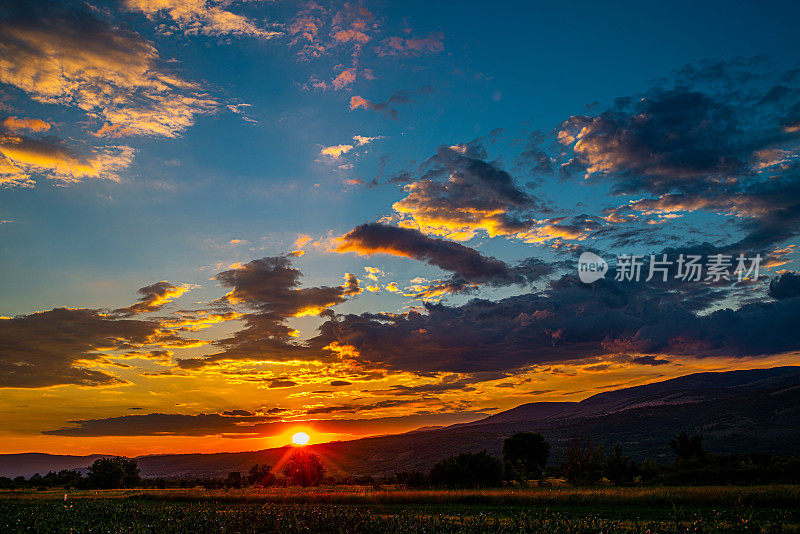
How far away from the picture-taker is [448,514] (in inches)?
1485

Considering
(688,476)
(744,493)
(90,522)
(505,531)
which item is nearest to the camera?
(505,531)

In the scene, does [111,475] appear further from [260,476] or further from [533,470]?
[533,470]

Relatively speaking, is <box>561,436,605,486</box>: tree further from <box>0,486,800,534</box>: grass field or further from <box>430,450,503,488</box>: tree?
<box>0,486,800,534</box>: grass field

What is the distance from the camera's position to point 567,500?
1779 inches

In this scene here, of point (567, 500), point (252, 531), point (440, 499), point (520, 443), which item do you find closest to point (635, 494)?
point (567, 500)

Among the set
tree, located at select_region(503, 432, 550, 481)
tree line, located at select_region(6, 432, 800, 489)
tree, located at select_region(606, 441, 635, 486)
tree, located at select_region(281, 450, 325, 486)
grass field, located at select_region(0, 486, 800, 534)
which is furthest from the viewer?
tree, located at select_region(503, 432, 550, 481)

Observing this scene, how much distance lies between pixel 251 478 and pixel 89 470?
128 feet

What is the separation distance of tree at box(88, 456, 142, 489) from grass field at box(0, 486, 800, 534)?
6716 centimetres

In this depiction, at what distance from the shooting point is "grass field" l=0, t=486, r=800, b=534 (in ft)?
74.4

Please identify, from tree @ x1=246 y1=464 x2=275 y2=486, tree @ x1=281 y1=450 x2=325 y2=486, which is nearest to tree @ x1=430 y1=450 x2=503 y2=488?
tree @ x1=281 y1=450 x2=325 y2=486

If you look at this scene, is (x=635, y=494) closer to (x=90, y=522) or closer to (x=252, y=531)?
(x=252, y=531)

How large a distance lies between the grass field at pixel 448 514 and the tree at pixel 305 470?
61849 millimetres

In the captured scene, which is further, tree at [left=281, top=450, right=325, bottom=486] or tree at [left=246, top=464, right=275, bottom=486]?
tree at [left=246, top=464, right=275, bottom=486]

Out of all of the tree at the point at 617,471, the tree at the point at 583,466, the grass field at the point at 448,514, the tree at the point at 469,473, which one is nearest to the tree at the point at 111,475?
the grass field at the point at 448,514
